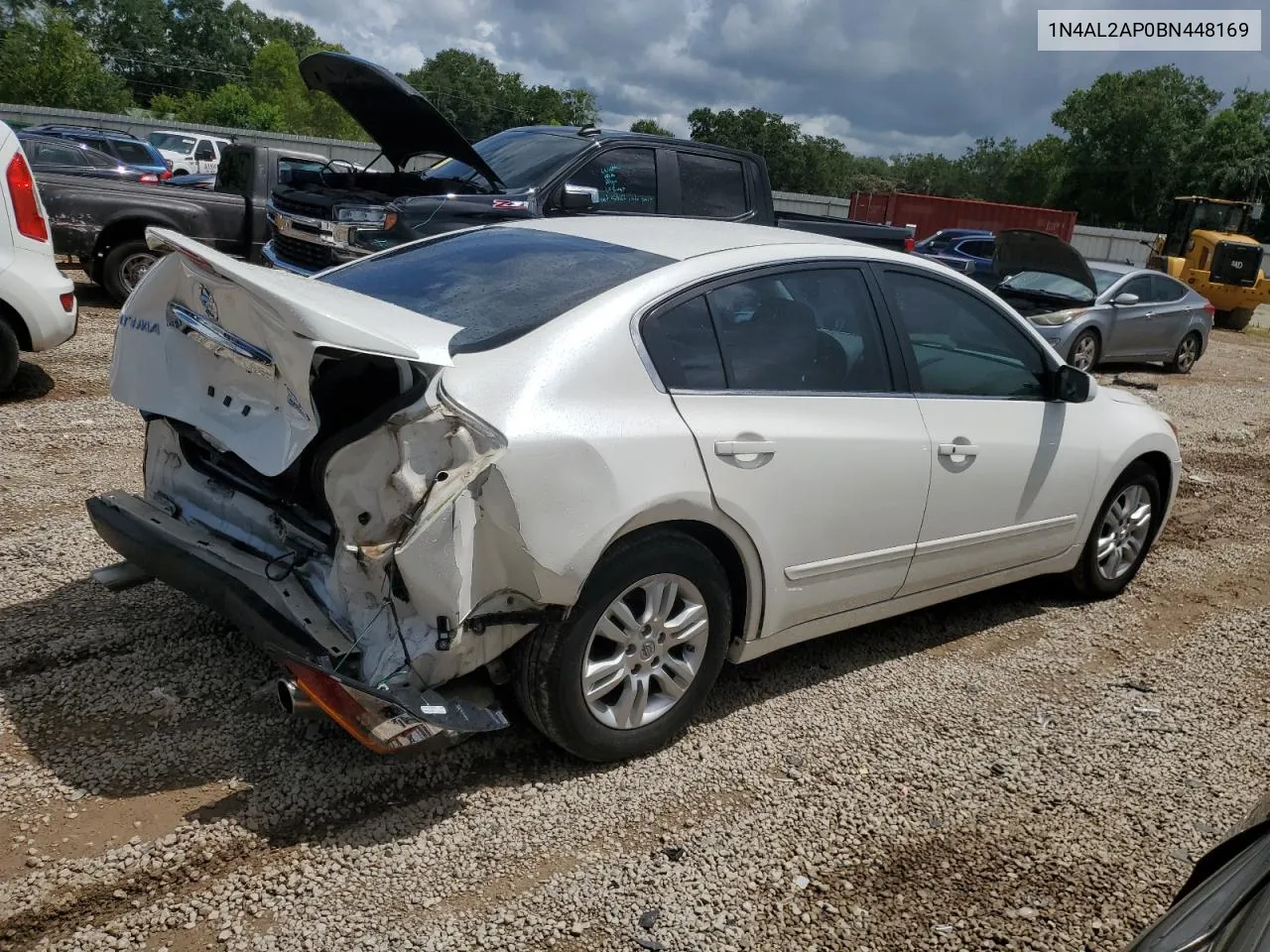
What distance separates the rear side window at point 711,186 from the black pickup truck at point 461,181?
0.01 metres

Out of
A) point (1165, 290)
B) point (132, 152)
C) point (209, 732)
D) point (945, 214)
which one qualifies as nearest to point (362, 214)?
point (209, 732)

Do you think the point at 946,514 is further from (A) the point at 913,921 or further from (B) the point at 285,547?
(B) the point at 285,547

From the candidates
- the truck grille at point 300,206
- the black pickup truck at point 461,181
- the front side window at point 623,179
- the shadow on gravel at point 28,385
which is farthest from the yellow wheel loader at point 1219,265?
the shadow on gravel at point 28,385

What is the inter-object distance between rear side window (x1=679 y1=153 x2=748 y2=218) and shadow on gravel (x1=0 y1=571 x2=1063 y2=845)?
6.01m

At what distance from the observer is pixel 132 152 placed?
19344mm

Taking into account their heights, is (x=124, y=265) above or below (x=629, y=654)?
above

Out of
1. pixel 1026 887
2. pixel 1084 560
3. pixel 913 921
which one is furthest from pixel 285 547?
pixel 1084 560

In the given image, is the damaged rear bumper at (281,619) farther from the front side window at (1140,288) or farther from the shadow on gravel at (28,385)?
the front side window at (1140,288)

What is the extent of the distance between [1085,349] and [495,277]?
11.2 metres

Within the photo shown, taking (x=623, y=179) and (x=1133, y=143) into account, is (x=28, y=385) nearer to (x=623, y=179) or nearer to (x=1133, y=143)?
(x=623, y=179)

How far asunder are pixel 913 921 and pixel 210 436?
8.14 ft

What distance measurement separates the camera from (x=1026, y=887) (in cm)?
296

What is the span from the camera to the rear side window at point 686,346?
3221mm

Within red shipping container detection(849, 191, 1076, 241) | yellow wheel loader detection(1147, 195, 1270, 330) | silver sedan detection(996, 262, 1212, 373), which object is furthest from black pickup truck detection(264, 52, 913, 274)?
red shipping container detection(849, 191, 1076, 241)
